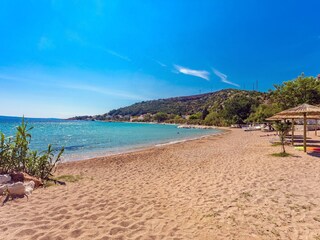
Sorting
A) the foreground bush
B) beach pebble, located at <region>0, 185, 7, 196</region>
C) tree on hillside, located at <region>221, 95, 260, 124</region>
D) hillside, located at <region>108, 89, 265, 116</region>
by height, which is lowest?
beach pebble, located at <region>0, 185, 7, 196</region>

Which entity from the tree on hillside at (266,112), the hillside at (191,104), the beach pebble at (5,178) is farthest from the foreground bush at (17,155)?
the hillside at (191,104)

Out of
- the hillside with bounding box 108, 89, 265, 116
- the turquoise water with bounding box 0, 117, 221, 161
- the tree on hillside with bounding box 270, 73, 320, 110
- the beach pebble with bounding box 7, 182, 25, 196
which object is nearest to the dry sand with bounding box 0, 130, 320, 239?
the beach pebble with bounding box 7, 182, 25, 196

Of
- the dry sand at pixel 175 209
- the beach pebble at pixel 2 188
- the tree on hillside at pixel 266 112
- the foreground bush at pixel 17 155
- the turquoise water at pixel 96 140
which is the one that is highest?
the tree on hillside at pixel 266 112

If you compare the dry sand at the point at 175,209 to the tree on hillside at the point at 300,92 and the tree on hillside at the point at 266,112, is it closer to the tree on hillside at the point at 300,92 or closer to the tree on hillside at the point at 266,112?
the tree on hillside at the point at 300,92

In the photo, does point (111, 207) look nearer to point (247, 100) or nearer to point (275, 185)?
point (275, 185)

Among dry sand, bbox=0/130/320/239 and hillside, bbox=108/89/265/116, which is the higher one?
hillside, bbox=108/89/265/116

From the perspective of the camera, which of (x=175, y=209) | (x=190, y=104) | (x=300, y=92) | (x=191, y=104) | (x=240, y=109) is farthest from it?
(x=190, y=104)

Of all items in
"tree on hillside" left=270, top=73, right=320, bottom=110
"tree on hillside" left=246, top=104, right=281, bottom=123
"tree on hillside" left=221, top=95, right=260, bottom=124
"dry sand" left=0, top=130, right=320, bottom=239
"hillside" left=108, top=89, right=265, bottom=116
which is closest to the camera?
"dry sand" left=0, top=130, right=320, bottom=239

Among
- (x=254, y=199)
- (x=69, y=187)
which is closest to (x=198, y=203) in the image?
(x=254, y=199)

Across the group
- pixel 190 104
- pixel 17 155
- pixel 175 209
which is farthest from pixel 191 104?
pixel 175 209

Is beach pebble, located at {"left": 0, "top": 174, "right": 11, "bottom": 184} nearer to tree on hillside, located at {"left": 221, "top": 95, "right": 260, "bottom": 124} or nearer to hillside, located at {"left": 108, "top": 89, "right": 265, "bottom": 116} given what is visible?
tree on hillside, located at {"left": 221, "top": 95, "right": 260, "bottom": 124}

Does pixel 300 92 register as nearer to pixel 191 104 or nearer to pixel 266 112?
pixel 266 112

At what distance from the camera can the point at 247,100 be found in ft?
243

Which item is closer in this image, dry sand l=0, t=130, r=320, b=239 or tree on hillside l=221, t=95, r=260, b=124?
dry sand l=0, t=130, r=320, b=239
